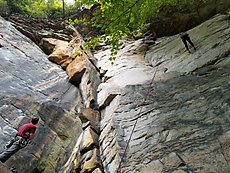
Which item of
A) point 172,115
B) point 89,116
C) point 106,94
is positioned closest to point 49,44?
point 106,94

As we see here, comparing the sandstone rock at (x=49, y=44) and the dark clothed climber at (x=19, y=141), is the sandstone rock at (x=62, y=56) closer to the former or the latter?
the sandstone rock at (x=49, y=44)

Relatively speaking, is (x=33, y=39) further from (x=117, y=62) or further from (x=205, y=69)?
(x=205, y=69)

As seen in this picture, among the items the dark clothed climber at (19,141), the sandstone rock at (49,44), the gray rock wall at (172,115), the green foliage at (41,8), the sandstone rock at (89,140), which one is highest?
the green foliage at (41,8)

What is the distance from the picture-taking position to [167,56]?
15.7 metres

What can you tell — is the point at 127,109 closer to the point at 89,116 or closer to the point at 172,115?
the point at 89,116

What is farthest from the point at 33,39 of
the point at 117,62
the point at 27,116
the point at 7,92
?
the point at 27,116

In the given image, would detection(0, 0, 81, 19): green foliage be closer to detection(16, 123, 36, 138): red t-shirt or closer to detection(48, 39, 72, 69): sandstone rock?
detection(48, 39, 72, 69): sandstone rock

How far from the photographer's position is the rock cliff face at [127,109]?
6375mm

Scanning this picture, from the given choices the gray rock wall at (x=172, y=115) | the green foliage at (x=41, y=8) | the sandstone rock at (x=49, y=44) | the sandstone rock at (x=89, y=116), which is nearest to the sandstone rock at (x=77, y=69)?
the gray rock wall at (x=172, y=115)

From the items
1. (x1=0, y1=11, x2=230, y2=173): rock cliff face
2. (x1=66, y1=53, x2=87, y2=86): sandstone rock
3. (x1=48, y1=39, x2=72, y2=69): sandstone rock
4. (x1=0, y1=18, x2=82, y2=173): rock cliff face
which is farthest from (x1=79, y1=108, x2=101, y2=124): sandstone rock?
(x1=48, y1=39, x2=72, y2=69): sandstone rock

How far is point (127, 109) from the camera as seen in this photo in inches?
368

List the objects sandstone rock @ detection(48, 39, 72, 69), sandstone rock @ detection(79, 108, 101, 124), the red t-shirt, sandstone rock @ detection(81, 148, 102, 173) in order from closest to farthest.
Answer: sandstone rock @ detection(81, 148, 102, 173) → the red t-shirt → sandstone rock @ detection(79, 108, 101, 124) → sandstone rock @ detection(48, 39, 72, 69)

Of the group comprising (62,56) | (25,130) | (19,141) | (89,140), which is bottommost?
(89,140)

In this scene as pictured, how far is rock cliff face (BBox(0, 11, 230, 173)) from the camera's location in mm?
6375
